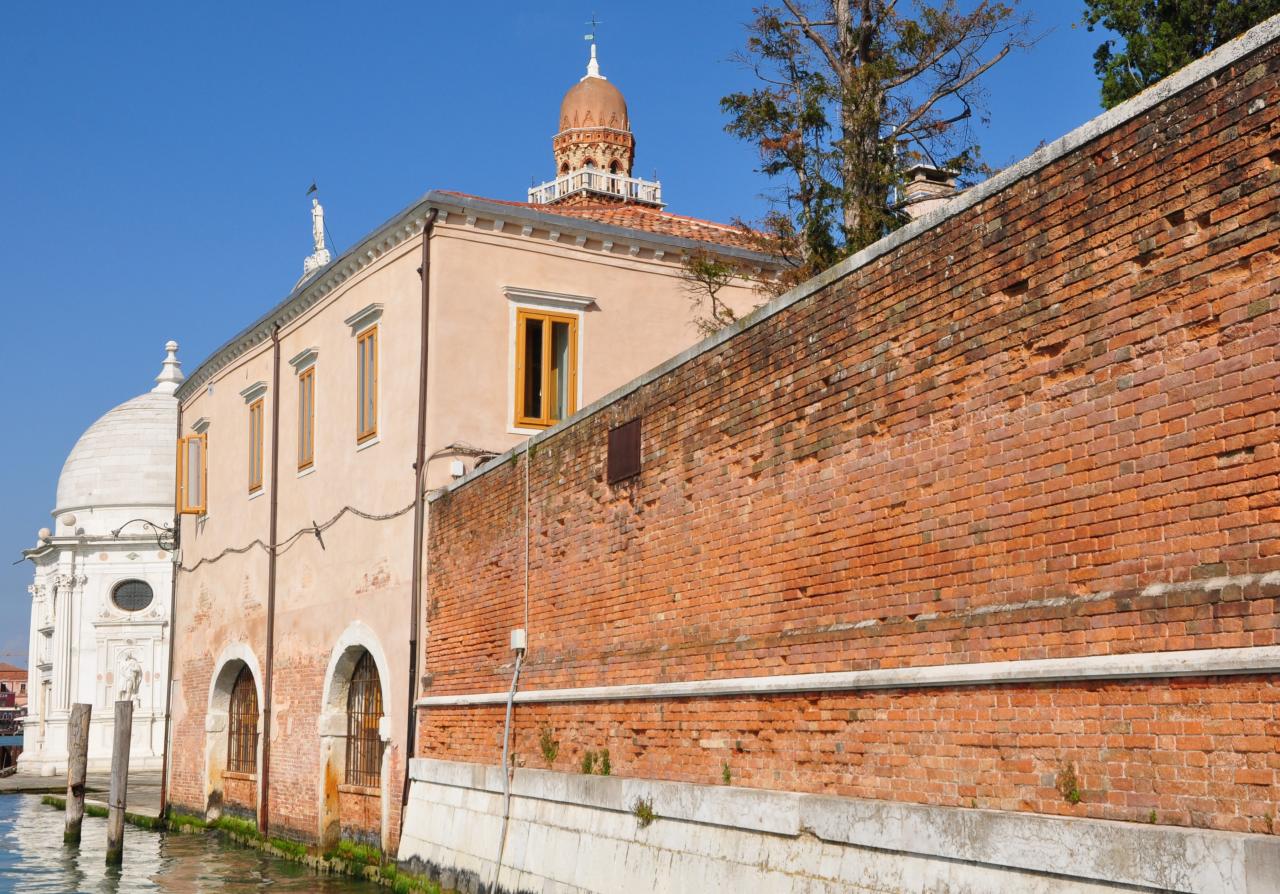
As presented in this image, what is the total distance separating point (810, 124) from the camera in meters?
16.3

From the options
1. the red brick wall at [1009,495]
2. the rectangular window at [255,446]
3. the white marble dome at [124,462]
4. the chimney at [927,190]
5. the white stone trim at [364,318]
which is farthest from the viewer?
the white marble dome at [124,462]

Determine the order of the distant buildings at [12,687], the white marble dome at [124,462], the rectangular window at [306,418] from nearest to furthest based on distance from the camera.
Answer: the rectangular window at [306,418], the white marble dome at [124,462], the distant buildings at [12,687]

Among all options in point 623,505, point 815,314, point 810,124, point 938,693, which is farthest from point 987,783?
point 810,124

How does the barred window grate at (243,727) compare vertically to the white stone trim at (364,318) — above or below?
below

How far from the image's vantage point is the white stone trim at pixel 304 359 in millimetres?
19891

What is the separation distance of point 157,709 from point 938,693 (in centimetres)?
4158

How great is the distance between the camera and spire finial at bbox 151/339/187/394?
5391 cm

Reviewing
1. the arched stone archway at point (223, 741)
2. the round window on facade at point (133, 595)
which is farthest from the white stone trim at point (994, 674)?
the round window on facade at point (133, 595)

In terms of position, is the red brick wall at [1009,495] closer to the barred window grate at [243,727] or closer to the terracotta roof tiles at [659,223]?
the terracotta roof tiles at [659,223]

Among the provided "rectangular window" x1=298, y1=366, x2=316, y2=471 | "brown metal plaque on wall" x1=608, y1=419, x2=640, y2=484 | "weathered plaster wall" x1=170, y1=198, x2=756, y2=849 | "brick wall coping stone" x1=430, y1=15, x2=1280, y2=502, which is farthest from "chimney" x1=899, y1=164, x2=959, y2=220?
"rectangular window" x1=298, y1=366, x2=316, y2=471

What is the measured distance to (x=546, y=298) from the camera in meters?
17.2

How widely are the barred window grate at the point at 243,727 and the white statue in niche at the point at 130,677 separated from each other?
24.9 meters

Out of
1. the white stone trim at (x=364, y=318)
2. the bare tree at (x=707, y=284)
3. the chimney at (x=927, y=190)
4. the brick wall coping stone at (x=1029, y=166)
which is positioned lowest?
the brick wall coping stone at (x=1029, y=166)

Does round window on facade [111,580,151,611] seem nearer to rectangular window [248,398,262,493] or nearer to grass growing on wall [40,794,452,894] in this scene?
grass growing on wall [40,794,452,894]
